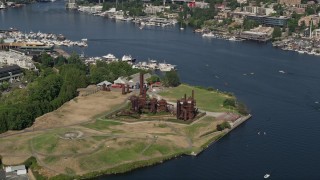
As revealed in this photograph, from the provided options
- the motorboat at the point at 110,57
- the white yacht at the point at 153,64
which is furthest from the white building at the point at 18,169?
the motorboat at the point at 110,57

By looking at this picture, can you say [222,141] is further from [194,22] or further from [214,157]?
[194,22]

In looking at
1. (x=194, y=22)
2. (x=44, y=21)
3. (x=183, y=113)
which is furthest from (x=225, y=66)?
(x=44, y=21)

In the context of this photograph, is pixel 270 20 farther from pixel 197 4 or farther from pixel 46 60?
pixel 46 60

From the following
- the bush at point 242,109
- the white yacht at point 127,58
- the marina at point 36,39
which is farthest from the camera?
the marina at point 36,39

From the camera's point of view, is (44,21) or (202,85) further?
(44,21)

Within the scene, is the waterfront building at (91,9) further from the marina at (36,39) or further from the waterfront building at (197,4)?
the marina at (36,39)

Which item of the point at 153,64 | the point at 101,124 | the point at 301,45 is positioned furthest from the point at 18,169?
the point at 301,45

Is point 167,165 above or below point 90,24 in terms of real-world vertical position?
below

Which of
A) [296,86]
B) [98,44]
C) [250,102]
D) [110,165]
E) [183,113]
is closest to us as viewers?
[110,165]
